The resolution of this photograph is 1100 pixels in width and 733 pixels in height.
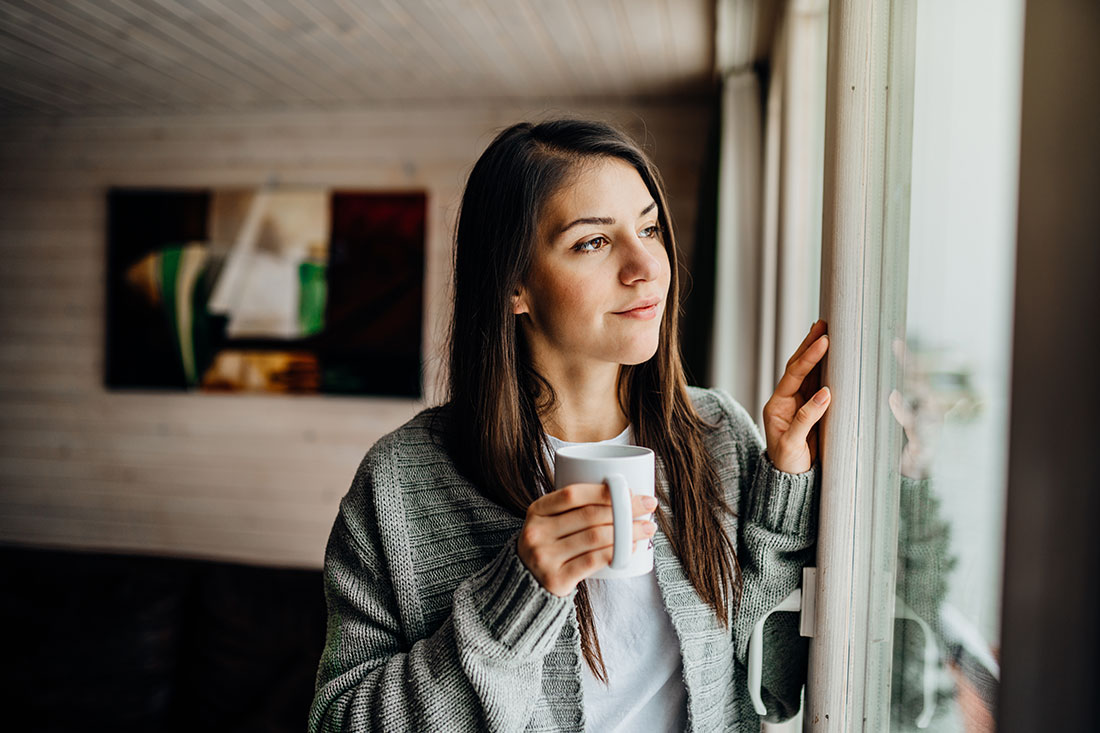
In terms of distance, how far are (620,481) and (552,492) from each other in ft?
0.40

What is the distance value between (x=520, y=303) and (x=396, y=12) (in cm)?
175

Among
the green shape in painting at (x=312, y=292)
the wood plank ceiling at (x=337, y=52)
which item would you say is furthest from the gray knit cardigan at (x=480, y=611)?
the green shape in painting at (x=312, y=292)

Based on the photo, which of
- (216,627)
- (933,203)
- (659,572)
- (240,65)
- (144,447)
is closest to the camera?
(933,203)

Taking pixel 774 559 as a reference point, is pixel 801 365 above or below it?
above

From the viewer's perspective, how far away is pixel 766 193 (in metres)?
2.21

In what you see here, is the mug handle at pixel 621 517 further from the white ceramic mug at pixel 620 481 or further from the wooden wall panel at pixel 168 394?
the wooden wall panel at pixel 168 394

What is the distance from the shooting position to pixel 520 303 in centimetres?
104

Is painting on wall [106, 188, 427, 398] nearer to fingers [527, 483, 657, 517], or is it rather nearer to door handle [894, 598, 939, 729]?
fingers [527, 483, 657, 517]

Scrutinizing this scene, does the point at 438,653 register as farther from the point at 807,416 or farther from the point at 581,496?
Result: the point at 807,416

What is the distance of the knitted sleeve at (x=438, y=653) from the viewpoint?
0.81 metres

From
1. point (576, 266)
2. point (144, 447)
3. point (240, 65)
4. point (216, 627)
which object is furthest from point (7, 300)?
point (576, 266)

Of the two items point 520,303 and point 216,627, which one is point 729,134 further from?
point 216,627

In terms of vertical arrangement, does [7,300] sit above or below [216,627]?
above

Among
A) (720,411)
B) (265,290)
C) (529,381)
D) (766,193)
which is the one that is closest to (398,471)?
(529,381)
